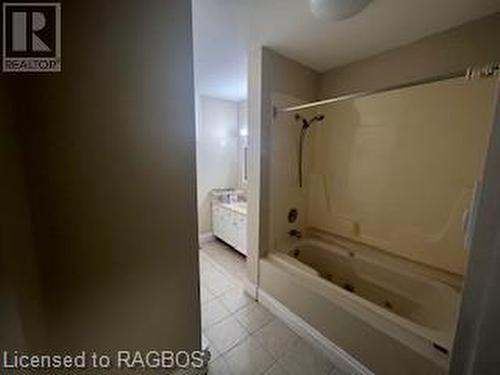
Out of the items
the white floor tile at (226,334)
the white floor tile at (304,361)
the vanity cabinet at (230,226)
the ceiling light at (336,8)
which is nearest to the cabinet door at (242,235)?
the vanity cabinet at (230,226)

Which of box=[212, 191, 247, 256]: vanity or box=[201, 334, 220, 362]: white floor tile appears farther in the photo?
box=[212, 191, 247, 256]: vanity

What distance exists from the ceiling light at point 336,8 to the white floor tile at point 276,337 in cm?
223

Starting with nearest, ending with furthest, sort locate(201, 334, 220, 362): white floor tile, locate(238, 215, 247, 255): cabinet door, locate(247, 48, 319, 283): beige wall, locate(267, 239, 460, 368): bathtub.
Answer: locate(267, 239, 460, 368): bathtub → locate(201, 334, 220, 362): white floor tile → locate(247, 48, 319, 283): beige wall → locate(238, 215, 247, 255): cabinet door

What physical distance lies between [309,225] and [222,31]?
2099 mm

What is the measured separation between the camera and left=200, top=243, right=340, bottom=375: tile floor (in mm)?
1507

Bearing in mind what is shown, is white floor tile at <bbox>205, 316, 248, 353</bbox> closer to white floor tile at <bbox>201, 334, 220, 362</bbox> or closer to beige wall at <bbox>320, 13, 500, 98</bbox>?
white floor tile at <bbox>201, 334, 220, 362</bbox>

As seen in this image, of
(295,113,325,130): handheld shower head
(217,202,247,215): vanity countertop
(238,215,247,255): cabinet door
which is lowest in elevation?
(238,215,247,255): cabinet door

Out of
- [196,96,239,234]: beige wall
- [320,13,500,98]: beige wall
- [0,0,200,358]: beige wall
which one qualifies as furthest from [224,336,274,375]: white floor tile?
[320,13,500,98]: beige wall

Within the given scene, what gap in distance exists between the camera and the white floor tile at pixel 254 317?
188 centimetres

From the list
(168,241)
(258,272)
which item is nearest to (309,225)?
(258,272)

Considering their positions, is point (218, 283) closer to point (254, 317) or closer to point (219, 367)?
point (254, 317)

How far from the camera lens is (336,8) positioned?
4.29ft

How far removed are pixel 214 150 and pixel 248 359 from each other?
9.34ft

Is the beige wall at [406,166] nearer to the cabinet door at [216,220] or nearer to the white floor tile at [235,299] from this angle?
the white floor tile at [235,299]
